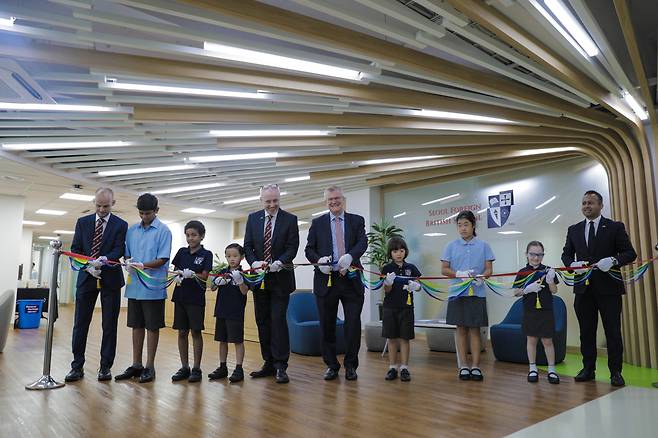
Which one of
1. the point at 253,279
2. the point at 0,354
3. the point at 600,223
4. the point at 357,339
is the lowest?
the point at 0,354

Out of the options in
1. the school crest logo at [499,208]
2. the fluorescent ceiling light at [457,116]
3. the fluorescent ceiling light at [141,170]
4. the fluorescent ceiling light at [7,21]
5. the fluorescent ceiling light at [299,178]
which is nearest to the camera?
the fluorescent ceiling light at [7,21]

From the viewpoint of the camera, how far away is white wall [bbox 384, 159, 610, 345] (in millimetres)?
7102

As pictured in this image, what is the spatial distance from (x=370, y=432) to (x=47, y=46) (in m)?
4.00

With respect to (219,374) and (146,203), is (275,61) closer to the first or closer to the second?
(146,203)

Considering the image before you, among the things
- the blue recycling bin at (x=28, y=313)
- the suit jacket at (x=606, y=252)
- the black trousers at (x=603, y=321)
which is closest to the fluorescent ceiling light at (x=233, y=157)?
the suit jacket at (x=606, y=252)

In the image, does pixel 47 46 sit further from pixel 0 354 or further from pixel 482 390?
pixel 482 390

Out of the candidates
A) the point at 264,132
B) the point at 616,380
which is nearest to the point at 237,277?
the point at 264,132

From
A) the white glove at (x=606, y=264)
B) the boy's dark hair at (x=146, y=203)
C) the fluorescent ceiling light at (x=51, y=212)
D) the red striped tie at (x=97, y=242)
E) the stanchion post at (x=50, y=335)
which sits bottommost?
the stanchion post at (x=50, y=335)

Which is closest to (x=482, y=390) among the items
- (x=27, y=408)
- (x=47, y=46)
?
(x=27, y=408)

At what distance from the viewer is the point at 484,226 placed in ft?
26.8

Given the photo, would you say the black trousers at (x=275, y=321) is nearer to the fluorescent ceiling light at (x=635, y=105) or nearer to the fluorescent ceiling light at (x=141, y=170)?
the fluorescent ceiling light at (x=635, y=105)

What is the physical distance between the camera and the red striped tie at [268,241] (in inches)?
163

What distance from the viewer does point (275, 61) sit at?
4305mm

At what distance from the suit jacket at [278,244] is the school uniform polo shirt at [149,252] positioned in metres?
0.71
